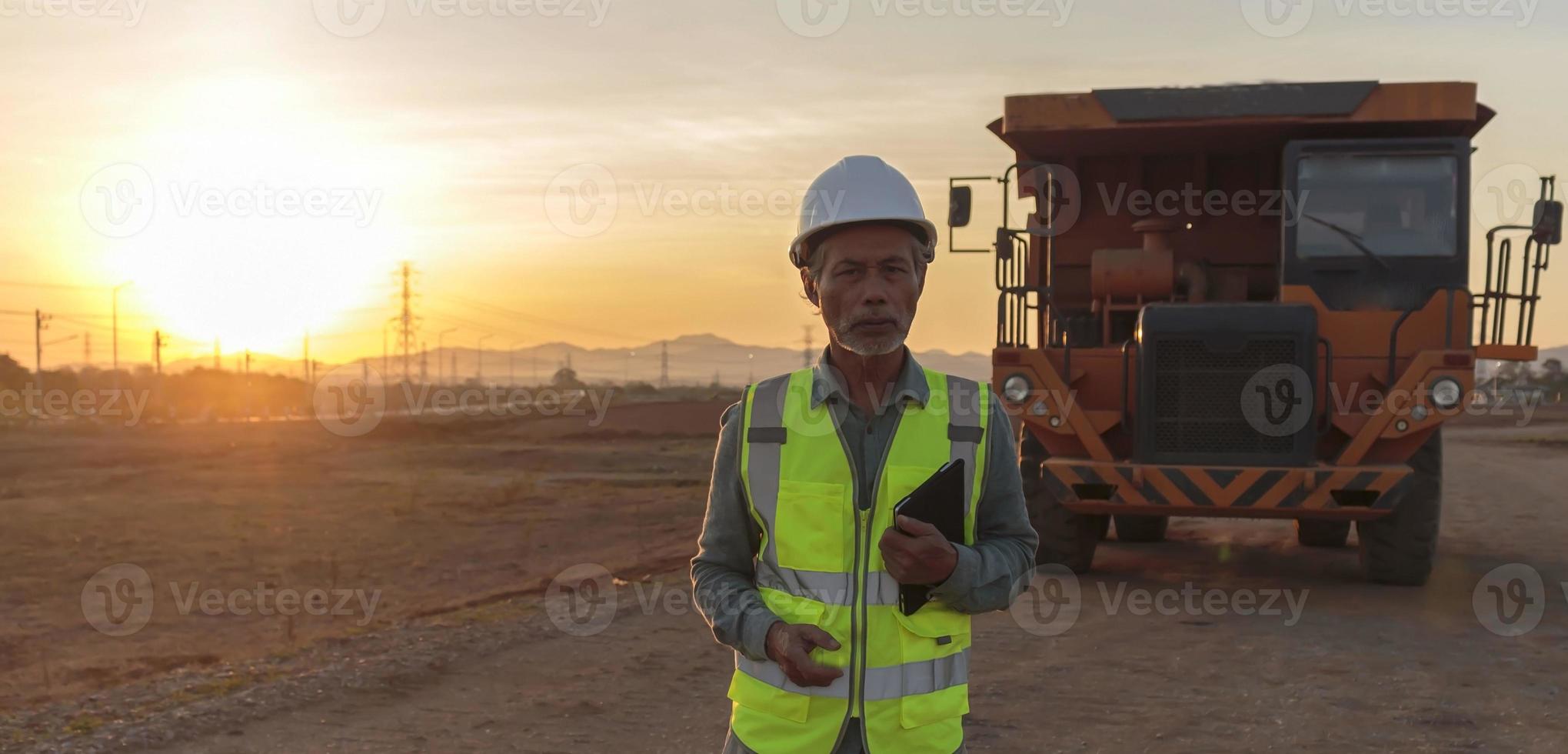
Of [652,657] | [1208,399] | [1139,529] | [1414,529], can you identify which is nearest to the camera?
[652,657]

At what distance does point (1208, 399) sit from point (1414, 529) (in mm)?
1780

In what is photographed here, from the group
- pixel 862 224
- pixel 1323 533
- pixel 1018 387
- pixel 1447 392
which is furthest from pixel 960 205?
pixel 862 224

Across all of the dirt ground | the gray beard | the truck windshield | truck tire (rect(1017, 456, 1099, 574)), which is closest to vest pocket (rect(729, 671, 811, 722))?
the gray beard

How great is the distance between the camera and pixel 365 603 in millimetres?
12047

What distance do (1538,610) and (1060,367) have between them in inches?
140

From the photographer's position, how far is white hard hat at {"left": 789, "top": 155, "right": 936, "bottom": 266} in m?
2.60

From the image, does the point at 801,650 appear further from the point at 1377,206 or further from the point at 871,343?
the point at 1377,206

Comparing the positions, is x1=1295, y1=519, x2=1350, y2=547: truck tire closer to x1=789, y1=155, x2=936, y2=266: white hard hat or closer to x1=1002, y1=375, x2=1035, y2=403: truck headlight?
x1=1002, y1=375, x2=1035, y2=403: truck headlight

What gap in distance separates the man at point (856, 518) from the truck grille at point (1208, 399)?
293 inches

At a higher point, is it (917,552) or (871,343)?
(871,343)

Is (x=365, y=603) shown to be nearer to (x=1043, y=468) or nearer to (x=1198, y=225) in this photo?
(x=1043, y=468)

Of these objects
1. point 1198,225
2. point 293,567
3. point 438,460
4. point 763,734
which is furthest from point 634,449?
point 763,734

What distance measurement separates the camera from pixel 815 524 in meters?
2.55

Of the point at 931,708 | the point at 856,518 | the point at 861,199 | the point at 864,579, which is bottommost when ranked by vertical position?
the point at 931,708
